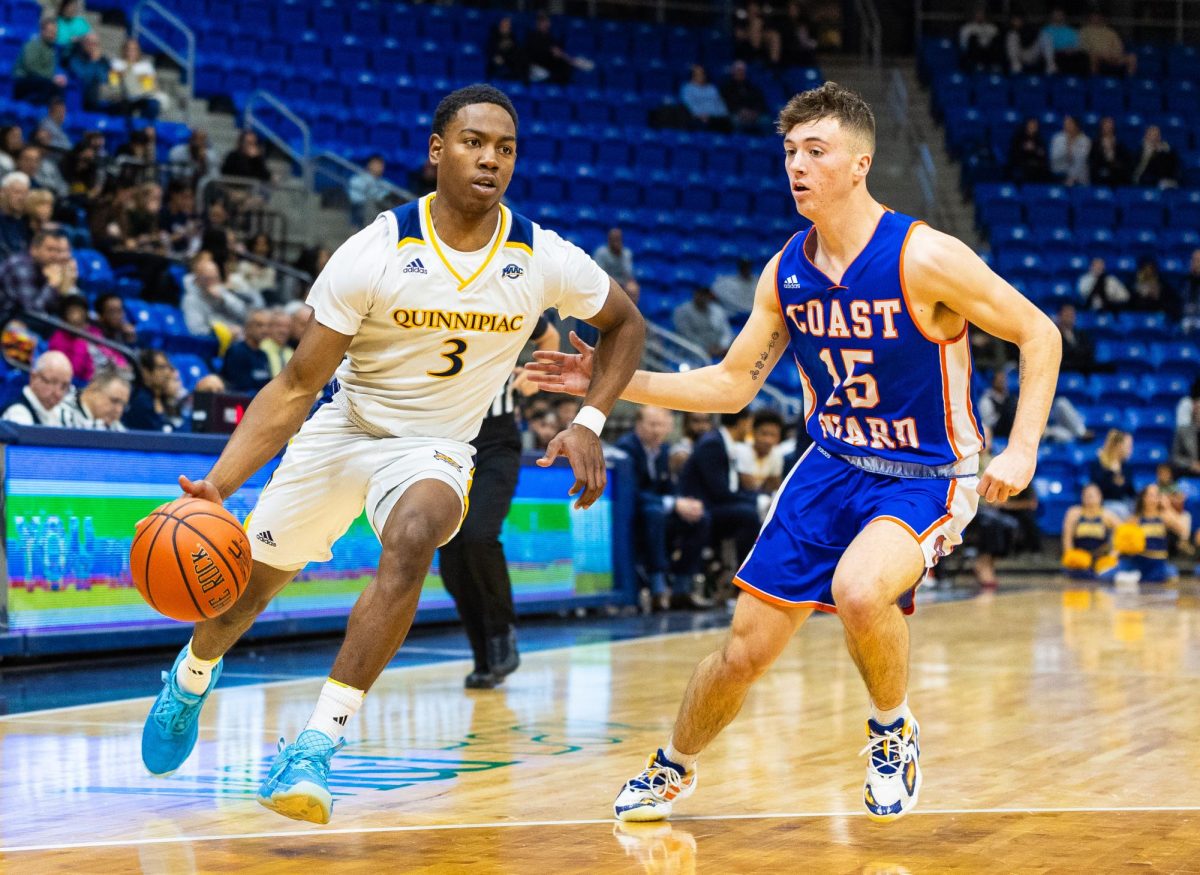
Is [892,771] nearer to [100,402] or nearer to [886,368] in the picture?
[886,368]

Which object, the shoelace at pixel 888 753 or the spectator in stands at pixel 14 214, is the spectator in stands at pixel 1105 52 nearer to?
the spectator in stands at pixel 14 214

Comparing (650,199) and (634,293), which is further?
(650,199)

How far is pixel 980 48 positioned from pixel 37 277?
1577cm

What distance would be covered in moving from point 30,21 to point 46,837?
545 inches

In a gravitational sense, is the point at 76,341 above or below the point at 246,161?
below

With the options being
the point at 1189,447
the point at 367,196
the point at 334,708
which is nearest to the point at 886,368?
the point at 334,708

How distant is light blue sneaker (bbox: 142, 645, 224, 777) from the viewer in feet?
16.2

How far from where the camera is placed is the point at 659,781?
461cm

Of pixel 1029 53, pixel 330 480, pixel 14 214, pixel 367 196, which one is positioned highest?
pixel 1029 53

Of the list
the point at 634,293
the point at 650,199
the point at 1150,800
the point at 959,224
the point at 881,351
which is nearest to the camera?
the point at 881,351

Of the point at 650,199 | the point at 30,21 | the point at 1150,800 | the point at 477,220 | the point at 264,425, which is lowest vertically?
the point at 1150,800

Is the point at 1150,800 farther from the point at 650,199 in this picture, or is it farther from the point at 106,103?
the point at 650,199

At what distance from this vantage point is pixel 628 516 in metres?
12.6

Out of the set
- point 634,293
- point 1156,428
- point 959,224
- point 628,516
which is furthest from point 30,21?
point 1156,428
